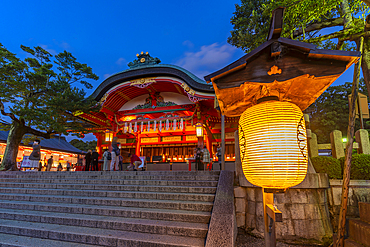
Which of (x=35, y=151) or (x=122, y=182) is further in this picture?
(x=35, y=151)

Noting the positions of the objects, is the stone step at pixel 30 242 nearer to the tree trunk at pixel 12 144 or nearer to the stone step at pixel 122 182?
the stone step at pixel 122 182

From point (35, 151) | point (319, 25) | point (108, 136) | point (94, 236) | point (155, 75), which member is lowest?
point (94, 236)

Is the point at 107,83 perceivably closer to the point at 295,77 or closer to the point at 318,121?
the point at 295,77

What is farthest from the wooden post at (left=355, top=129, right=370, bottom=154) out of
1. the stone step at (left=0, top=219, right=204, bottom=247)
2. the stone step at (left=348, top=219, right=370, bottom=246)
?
the stone step at (left=0, top=219, right=204, bottom=247)

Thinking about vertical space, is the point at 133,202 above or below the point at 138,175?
below

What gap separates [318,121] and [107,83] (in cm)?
2189

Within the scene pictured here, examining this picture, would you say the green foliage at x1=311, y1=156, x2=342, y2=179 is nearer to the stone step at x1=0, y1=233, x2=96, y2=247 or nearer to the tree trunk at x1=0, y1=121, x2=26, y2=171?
the stone step at x1=0, y1=233, x2=96, y2=247

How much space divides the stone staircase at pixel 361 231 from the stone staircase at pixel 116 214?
256 centimetres

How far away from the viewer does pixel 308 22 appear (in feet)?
26.8

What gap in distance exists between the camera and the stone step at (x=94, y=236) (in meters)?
3.35

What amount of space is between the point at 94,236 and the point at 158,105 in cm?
1122

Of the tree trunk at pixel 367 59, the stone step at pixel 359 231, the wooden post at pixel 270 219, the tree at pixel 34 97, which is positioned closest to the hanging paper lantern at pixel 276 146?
the wooden post at pixel 270 219

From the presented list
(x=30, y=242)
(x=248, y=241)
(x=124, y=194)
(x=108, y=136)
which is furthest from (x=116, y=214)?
(x=108, y=136)

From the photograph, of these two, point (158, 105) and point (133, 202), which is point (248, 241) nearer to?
point (133, 202)
